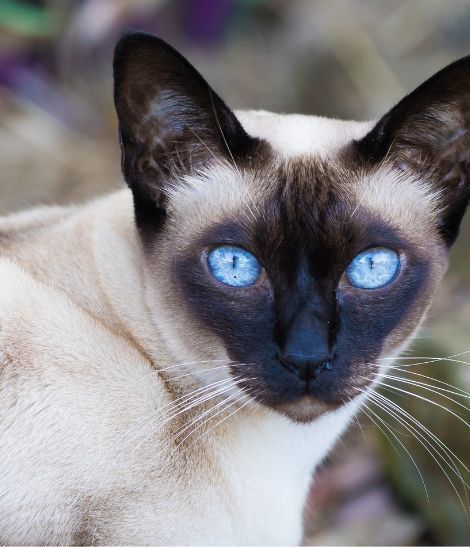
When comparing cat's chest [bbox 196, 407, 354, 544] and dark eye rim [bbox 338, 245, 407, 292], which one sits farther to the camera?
cat's chest [bbox 196, 407, 354, 544]

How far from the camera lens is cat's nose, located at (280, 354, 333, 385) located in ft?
4.79

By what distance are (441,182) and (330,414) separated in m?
0.54

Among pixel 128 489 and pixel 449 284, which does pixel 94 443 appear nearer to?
pixel 128 489

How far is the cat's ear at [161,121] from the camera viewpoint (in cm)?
151

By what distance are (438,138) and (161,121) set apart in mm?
549

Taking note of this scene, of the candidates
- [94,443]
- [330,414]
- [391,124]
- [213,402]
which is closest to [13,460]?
[94,443]

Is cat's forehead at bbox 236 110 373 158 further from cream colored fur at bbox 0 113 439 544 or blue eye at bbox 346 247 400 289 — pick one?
blue eye at bbox 346 247 400 289

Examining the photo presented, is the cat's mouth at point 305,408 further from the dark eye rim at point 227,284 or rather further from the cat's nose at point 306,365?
the dark eye rim at point 227,284

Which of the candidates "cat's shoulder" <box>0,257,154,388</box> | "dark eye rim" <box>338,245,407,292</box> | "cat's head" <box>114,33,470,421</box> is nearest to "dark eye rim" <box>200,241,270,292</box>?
"cat's head" <box>114,33,470,421</box>

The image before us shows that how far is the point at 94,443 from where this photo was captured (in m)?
1.51

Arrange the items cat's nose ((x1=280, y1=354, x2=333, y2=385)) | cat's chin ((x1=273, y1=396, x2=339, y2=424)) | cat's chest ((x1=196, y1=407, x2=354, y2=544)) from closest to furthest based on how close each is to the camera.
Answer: cat's nose ((x1=280, y1=354, x2=333, y2=385)) < cat's chin ((x1=273, y1=396, x2=339, y2=424)) < cat's chest ((x1=196, y1=407, x2=354, y2=544))

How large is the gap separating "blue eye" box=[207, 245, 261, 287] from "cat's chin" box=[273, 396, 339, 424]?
24 cm

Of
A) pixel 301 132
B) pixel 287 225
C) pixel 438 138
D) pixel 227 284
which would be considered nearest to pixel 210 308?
pixel 227 284

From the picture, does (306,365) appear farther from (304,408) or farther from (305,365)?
(304,408)
